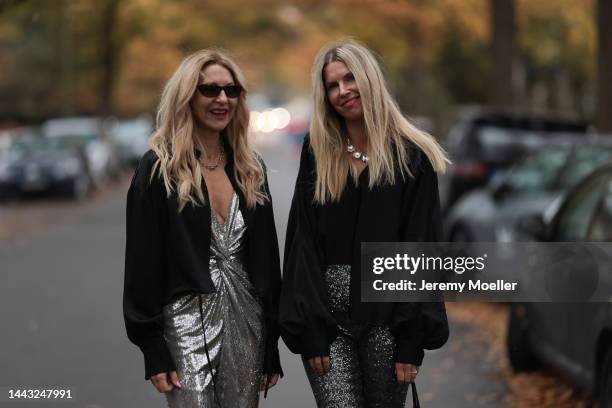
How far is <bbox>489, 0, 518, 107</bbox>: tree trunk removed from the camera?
70.8 ft

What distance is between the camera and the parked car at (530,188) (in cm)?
1100

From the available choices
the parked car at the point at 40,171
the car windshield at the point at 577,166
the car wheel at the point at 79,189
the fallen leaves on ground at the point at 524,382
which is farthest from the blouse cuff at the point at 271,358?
the car wheel at the point at 79,189

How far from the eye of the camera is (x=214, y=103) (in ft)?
13.4

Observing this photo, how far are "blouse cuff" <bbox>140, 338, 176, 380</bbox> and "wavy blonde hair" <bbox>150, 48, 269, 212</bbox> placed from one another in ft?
1.60

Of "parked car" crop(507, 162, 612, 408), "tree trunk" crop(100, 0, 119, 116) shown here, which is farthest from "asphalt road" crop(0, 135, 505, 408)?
"tree trunk" crop(100, 0, 119, 116)

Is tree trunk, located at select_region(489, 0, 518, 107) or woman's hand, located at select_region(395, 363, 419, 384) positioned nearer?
woman's hand, located at select_region(395, 363, 419, 384)

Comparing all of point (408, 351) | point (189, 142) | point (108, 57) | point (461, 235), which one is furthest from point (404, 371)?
point (108, 57)

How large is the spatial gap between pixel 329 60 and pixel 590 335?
297cm

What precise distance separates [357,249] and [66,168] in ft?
77.1

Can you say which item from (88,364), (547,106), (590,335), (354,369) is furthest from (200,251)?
(547,106)

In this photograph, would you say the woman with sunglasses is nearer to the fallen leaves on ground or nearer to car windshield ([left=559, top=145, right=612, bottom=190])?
the fallen leaves on ground

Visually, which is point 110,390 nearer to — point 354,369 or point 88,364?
point 88,364

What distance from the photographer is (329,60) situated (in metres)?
4.05

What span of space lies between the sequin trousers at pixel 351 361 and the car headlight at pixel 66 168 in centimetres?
A: 2334
